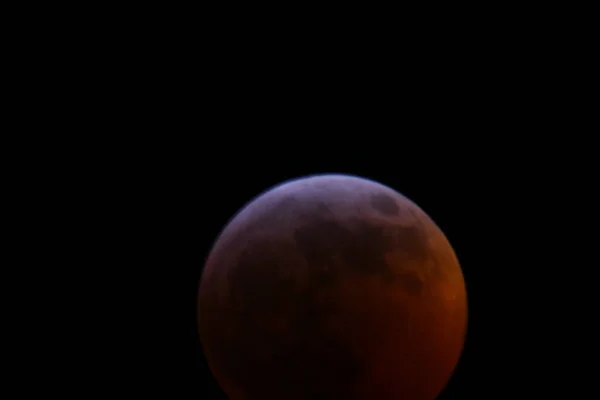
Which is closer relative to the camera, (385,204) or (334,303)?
(334,303)

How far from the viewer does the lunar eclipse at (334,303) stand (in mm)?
4371

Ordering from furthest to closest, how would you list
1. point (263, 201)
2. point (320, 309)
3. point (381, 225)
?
point (263, 201), point (381, 225), point (320, 309)

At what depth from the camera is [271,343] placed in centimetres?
446

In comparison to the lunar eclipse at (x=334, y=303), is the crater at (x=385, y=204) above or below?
above

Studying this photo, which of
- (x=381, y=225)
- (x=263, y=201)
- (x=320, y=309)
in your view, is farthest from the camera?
(x=263, y=201)

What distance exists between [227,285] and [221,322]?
0.35m

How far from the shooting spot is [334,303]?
14.3 feet

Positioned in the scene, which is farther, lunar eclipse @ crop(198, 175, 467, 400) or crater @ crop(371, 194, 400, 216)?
crater @ crop(371, 194, 400, 216)

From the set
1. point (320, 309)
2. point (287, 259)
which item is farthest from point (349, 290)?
point (287, 259)

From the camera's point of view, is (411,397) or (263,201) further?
(263,201)

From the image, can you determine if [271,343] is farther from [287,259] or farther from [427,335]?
[427,335]

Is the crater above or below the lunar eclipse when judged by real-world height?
above

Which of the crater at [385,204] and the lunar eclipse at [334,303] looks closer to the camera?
the lunar eclipse at [334,303]

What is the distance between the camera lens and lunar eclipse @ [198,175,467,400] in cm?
437
